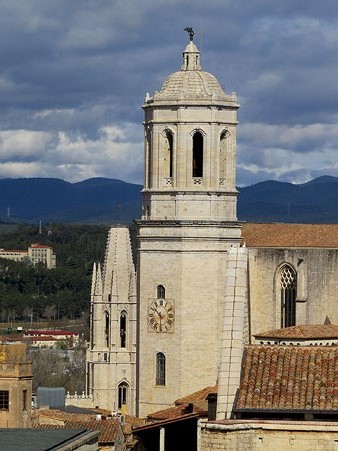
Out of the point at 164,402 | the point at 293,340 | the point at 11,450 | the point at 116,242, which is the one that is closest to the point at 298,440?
the point at 11,450

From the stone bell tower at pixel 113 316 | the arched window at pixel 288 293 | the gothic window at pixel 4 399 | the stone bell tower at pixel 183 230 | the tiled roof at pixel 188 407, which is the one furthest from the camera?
the stone bell tower at pixel 113 316

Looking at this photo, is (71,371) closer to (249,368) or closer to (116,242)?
(116,242)

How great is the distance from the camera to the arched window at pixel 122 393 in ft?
320

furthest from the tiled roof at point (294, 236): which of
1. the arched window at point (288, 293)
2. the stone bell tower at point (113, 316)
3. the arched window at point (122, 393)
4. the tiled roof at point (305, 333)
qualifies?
the stone bell tower at point (113, 316)

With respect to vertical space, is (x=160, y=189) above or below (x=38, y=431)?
above

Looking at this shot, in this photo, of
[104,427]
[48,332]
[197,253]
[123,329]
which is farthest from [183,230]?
[48,332]

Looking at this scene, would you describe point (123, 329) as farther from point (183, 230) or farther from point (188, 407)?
point (188, 407)

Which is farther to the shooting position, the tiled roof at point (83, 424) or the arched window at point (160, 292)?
the arched window at point (160, 292)

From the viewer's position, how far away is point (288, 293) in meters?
80.6

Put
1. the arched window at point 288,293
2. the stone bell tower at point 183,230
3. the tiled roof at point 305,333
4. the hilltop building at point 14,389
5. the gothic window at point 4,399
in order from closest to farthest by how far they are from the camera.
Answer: the hilltop building at point 14,389 → the gothic window at point 4,399 → the tiled roof at point 305,333 → the stone bell tower at point 183,230 → the arched window at point 288,293

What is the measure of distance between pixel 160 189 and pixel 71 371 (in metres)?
63.8

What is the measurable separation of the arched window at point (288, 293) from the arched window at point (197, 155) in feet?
15.0

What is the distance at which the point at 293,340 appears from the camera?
5728 centimetres

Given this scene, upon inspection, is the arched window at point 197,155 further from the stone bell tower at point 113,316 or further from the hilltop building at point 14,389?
the hilltop building at point 14,389
